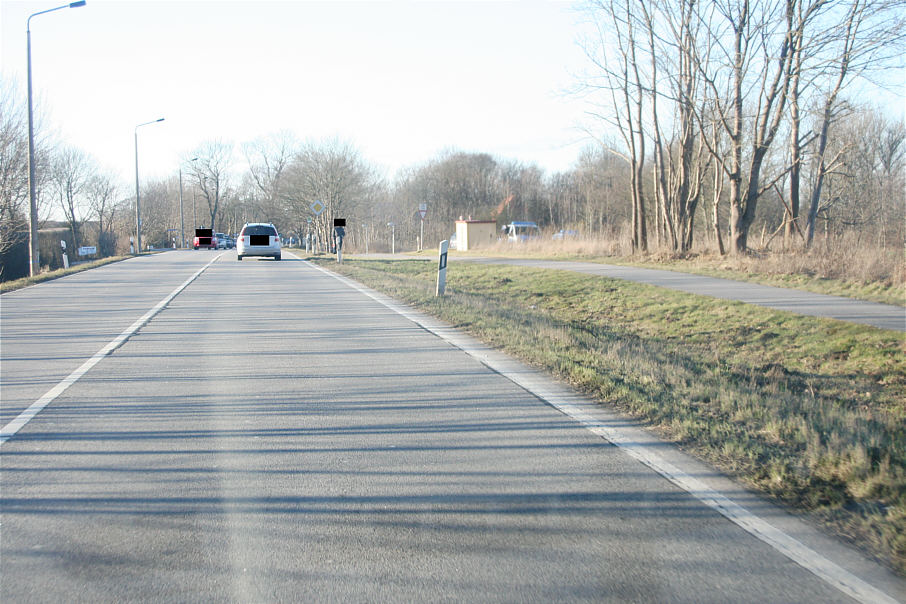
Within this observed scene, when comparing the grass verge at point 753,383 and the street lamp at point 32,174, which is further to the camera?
the street lamp at point 32,174

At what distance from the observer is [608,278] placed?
21.1 meters

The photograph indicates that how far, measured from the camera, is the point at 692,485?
431 cm

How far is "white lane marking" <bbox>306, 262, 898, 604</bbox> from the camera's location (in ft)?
10.4

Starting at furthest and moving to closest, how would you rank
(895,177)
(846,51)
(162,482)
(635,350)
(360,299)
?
(895,177), (846,51), (360,299), (635,350), (162,482)

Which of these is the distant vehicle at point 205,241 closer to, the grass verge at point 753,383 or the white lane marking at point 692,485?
the grass verge at point 753,383

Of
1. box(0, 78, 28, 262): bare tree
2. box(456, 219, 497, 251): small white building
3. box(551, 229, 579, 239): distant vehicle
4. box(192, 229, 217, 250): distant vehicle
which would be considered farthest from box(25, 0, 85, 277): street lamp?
box(192, 229, 217, 250): distant vehicle

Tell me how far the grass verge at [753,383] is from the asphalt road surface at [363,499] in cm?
34

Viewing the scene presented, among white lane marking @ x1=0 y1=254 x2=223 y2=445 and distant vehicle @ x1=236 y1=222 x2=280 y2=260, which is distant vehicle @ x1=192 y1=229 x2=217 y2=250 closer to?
distant vehicle @ x1=236 y1=222 x2=280 y2=260

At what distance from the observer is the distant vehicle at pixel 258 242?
31.8 m

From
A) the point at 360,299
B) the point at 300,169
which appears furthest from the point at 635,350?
the point at 300,169

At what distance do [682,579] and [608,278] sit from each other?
18.4 metres

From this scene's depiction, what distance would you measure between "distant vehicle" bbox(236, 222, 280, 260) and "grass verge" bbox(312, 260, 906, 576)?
1411 cm

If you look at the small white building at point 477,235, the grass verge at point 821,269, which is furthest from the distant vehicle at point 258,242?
the small white building at point 477,235

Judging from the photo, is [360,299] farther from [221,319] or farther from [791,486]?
[791,486]
